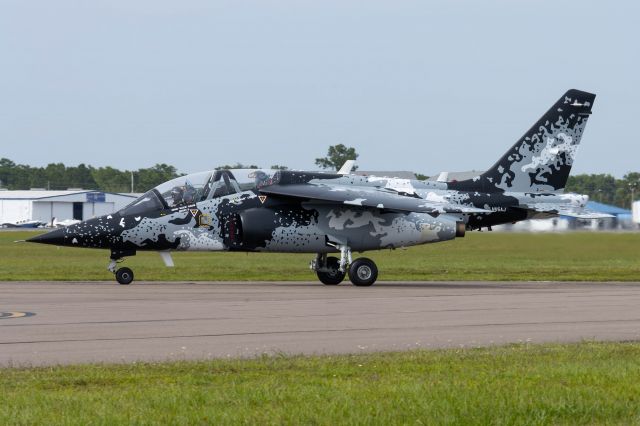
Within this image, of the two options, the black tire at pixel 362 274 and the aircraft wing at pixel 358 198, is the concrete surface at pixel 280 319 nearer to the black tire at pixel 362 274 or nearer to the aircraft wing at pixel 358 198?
the black tire at pixel 362 274

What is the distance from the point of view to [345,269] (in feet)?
97.0

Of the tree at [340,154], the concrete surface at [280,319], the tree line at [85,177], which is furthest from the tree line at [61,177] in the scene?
the concrete surface at [280,319]

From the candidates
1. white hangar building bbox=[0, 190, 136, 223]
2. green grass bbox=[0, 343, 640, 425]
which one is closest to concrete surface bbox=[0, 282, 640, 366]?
green grass bbox=[0, 343, 640, 425]

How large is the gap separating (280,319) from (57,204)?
99097 mm

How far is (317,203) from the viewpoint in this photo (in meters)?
29.2

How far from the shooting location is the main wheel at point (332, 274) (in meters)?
30.2

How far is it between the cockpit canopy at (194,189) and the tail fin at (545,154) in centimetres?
576

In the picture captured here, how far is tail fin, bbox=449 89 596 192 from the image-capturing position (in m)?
31.0

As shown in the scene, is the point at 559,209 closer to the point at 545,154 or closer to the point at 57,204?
the point at 545,154

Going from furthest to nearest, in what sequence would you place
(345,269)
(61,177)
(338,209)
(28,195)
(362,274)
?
(61,177), (28,195), (345,269), (338,209), (362,274)

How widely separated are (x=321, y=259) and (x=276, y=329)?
13.6 m

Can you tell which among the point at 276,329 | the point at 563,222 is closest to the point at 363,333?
the point at 276,329

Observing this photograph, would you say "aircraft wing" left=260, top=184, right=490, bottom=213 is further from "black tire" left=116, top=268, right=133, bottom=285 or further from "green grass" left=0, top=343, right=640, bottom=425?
"green grass" left=0, top=343, right=640, bottom=425

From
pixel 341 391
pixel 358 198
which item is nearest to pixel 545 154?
pixel 358 198
